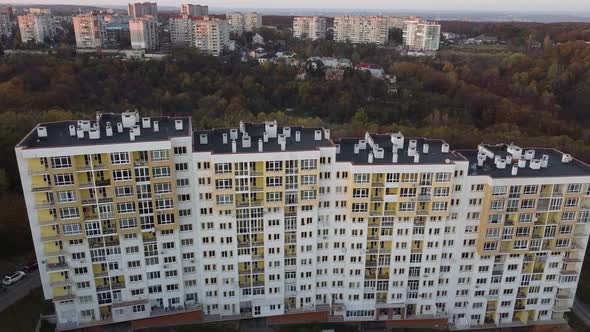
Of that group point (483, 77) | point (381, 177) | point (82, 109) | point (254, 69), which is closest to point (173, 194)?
point (381, 177)

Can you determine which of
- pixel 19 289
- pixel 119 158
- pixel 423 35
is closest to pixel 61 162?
pixel 119 158

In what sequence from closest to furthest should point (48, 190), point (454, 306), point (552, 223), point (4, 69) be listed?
point (48, 190) → point (552, 223) → point (454, 306) → point (4, 69)

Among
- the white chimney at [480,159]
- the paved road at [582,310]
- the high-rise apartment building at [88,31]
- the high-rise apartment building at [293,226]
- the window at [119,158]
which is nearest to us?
the window at [119,158]

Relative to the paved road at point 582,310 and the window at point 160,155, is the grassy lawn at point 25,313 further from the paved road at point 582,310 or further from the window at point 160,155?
the paved road at point 582,310

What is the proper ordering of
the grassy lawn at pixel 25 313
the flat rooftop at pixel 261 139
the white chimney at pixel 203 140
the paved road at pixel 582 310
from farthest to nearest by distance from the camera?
1. the paved road at pixel 582 310
2. the white chimney at pixel 203 140
3. the grassy lawn at pixel 25 313
4. the flat rooftop at pixel 261 139

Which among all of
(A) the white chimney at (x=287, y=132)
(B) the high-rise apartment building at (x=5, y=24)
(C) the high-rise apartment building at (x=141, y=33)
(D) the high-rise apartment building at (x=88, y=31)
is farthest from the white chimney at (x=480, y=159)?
(B) the high-rise apartment building at (x=5, y=24)

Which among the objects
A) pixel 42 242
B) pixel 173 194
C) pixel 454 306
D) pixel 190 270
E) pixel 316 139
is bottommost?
pixel 454 306

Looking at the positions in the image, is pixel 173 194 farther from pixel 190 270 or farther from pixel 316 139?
pixel 316 139
